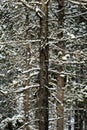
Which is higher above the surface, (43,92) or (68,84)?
(43,92)

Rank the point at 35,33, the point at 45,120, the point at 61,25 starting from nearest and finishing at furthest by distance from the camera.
Answer: the point at 45,120 → the point at 61,25 → the point at 35,33

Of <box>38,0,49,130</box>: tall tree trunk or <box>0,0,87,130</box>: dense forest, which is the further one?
<box>0,0,87,130</box>: dense forest

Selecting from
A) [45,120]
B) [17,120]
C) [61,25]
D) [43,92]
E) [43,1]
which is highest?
[43,1]

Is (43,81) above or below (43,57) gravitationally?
below

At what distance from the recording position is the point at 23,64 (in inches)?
814

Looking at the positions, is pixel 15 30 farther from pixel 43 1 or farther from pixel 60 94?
pixel 43 1

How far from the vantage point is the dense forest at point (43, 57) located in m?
10.1

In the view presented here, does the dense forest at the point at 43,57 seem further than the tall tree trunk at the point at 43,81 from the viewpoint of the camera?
Yes

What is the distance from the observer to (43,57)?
999 centimetres

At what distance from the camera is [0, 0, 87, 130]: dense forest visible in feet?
33.0

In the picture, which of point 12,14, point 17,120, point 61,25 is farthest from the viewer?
point 17,120

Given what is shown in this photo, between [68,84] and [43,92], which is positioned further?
[68,84]

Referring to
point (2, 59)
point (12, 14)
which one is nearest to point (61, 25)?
point (12, 14)

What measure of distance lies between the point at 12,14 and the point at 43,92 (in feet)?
32.6
